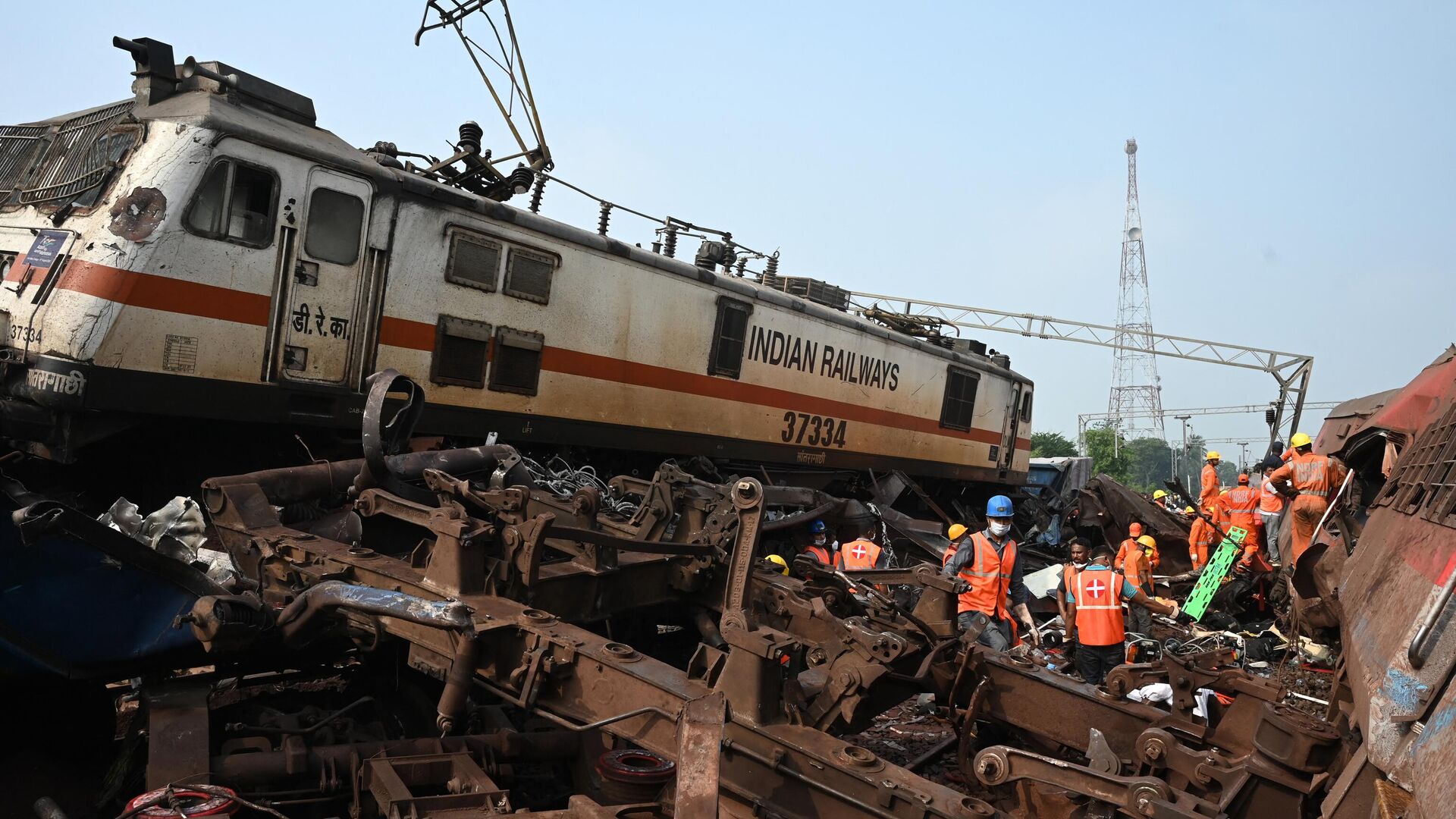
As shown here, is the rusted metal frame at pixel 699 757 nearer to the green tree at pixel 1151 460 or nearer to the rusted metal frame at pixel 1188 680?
the rusted metal frame at pixel 1188 680

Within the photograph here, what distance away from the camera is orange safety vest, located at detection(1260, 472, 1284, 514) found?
41.1 ft

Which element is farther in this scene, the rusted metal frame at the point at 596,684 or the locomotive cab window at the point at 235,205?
the locomotive cab window at the point at 235,205

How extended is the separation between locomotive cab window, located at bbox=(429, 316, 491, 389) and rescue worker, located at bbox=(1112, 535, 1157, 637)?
584cm

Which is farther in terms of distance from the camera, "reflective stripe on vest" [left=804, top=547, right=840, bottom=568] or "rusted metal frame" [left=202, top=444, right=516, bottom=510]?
"reflective stripe on vest" [left=804, top=547, right=840, bottom=568]

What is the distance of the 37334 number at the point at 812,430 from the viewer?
451 inches

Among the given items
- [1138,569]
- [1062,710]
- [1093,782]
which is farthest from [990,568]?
[1138,569]

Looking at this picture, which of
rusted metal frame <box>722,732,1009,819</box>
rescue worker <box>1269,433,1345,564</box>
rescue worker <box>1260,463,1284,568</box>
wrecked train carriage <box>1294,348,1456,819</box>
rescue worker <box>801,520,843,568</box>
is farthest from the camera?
rescue worker <box>1260,463,1284,568</box>

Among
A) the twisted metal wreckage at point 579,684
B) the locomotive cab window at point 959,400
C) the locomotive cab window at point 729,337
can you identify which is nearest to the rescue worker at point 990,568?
the twisted metal wreckage at point 579,684

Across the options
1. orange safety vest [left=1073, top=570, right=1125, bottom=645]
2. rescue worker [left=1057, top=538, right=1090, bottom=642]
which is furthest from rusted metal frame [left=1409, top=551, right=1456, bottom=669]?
rescue worker [left=1057, top=538, right=1090, bottom=642]

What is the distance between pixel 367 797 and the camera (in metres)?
3.51

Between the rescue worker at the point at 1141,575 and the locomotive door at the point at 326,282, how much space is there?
6733mm

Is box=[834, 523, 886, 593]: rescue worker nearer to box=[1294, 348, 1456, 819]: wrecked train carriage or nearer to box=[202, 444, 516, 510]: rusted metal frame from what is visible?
box=[1294, 348, 1456, 819]: wrecked train carriage

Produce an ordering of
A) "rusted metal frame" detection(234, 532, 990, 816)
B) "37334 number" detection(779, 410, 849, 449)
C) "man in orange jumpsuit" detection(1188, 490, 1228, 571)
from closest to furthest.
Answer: "rusted metal frame" detection(234, 532, 990, 816) → "37334 number" detection(779, 410, 849, 449) → "man in orange jumpsuit" detection(1188, 490, 1228, 571)

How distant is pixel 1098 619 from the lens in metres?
7.14
